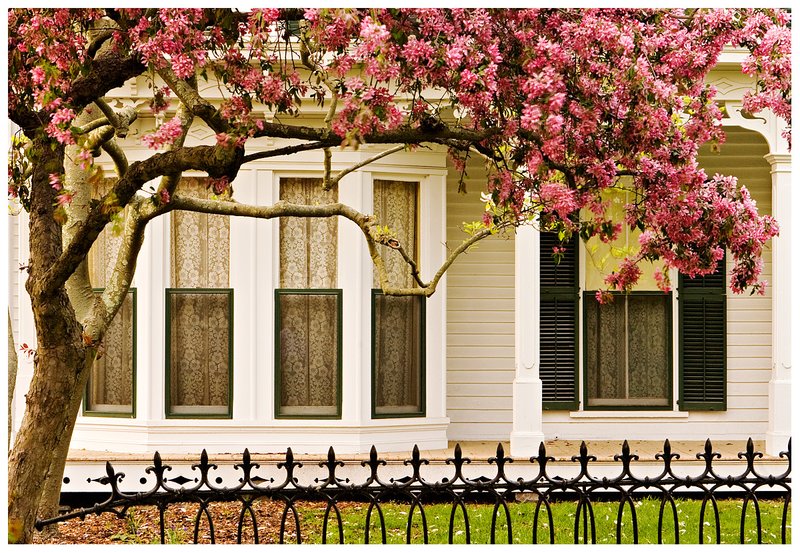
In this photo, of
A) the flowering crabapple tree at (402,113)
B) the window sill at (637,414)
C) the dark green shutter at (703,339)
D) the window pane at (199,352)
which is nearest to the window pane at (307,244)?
the window pane at (199,352)

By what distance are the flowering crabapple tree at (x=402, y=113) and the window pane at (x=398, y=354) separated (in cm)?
464

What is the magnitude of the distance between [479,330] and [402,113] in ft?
23.0

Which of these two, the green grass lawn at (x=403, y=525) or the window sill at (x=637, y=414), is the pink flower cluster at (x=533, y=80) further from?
the window sill at (x=637, y=414)

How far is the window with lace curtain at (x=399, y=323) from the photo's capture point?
1095cm

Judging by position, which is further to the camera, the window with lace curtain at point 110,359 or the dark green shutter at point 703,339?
the dark green shutter at point 703,339

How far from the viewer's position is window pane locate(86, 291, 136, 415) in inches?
427

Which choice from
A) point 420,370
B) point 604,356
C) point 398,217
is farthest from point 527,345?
point 398,217

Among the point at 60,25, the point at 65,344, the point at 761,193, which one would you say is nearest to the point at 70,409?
the point at 65,344

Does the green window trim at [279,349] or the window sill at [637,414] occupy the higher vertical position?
the green window trim at [279,349]

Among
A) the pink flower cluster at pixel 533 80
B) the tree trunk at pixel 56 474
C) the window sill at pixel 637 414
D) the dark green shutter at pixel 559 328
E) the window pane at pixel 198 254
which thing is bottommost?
the window sill at pixel 637 414

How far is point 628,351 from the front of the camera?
12.0m

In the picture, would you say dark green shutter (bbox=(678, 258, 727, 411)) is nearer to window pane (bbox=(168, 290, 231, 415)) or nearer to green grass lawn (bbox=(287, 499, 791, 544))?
green grass lawn (bbox=(287, 499, 791, 544))

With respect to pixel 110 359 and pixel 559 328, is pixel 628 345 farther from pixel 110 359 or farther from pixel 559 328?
pixel 110 359

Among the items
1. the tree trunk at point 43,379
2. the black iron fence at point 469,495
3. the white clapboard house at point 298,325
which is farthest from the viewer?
the white clapboard house at point 298,325
